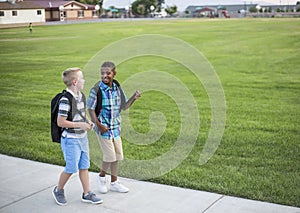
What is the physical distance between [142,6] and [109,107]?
95.8 meters

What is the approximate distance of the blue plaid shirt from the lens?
5.08 meters

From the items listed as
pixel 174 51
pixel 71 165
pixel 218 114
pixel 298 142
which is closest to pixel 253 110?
pixel 218 114

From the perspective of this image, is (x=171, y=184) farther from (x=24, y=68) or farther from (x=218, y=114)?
(x=24, y=68)

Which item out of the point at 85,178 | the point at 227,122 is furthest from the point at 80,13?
the point at 85,178

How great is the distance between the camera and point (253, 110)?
949 cm

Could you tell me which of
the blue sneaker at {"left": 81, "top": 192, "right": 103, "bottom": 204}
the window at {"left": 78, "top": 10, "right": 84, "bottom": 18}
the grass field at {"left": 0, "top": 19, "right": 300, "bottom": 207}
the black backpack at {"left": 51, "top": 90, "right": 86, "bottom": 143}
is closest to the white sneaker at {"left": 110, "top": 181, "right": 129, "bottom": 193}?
the blue sneaker at {"left": 81, "top": 192, "right": 103, "bottom": 204}

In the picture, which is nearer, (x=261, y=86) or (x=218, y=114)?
(x=218, y=114)

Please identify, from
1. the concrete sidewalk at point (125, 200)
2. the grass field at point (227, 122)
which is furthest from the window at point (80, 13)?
the concrete sidewalk at point (125, 200)

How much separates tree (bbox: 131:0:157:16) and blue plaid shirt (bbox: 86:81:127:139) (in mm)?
94470

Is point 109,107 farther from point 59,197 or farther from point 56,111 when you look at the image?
point 59,197

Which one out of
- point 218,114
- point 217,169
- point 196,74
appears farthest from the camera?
point 196,74

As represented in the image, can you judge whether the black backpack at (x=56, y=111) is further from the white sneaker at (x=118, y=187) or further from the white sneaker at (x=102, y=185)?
the white sneaker at (x=118, y=187)

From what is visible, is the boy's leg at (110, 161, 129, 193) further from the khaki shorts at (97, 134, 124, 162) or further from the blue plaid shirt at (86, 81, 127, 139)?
the blue plaid shirt at (86, 81, 127, 139)

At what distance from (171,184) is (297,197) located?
1.35 meters
